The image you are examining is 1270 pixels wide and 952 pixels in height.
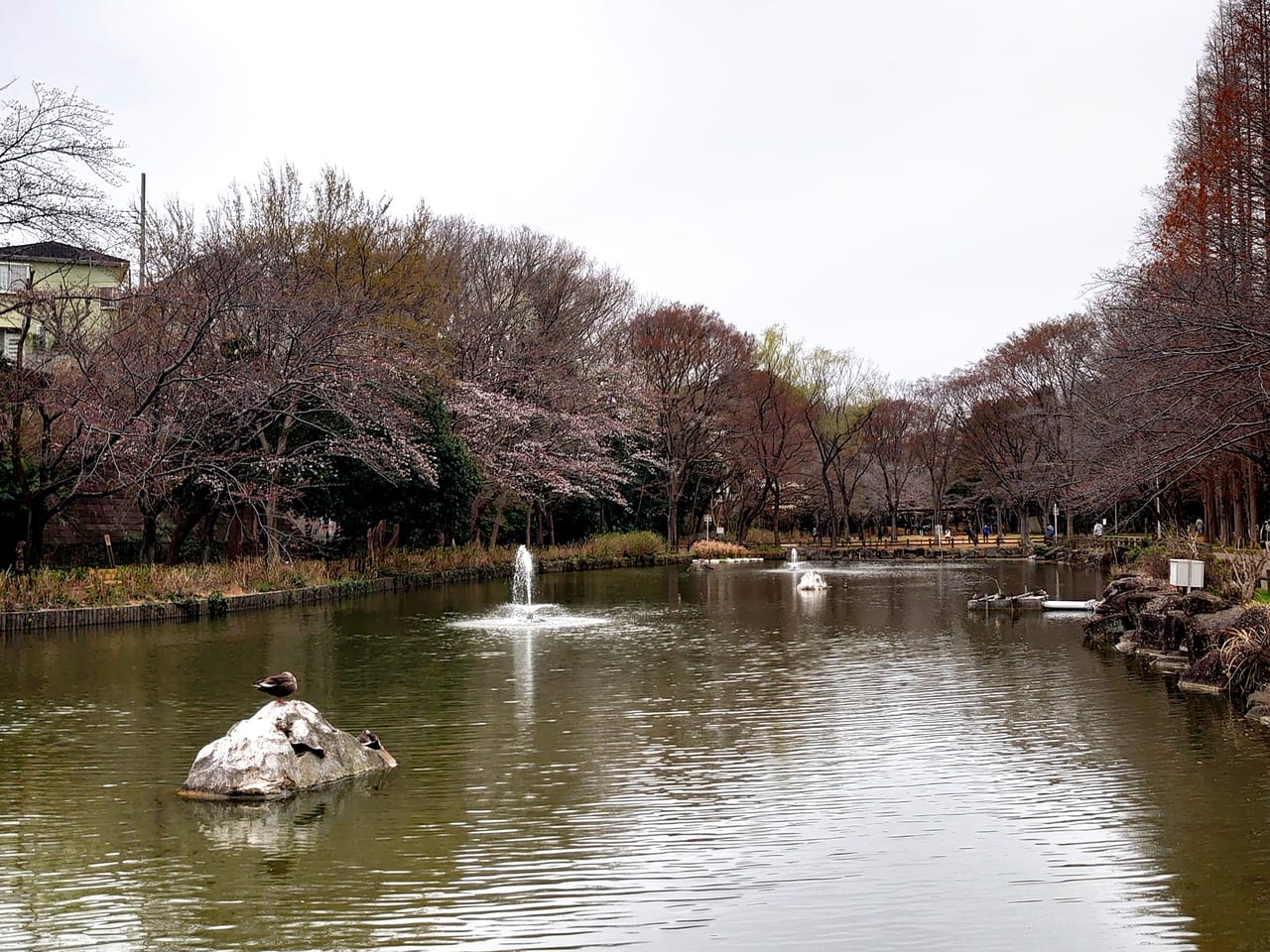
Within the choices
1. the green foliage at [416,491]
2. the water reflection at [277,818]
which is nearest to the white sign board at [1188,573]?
the water reflection at [277,818]

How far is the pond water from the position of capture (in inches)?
252

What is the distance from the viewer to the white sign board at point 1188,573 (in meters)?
18.7

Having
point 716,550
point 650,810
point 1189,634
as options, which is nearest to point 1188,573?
point 1189,634

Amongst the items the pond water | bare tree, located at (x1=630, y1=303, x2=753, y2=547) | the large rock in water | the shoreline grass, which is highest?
bare tree, located at (x1=630, y1=303, x2=753, y2=547)

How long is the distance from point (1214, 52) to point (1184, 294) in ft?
50.4

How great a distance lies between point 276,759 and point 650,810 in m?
2.84

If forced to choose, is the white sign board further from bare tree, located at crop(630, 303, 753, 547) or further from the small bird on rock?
bare tree, located at crop(630, 303, 753, 547)

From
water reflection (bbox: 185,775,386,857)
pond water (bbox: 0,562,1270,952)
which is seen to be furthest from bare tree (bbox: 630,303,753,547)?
water reflection (bbox: 185,775,386,857)

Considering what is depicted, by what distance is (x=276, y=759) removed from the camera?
30.3 feet

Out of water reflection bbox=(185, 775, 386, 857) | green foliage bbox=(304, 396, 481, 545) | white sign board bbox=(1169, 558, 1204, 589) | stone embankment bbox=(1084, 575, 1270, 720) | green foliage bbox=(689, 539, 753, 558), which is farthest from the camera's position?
green foliage bbox=(689, 539, 753, 558)

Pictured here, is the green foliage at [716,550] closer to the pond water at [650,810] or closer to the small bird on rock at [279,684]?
the pond water at [650,810]

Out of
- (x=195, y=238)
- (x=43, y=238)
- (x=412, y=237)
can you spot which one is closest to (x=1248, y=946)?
(x=43, y=238)

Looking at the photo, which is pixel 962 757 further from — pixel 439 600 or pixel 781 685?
pixel 439 600

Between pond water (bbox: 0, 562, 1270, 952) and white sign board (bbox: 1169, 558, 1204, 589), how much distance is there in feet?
6.79
